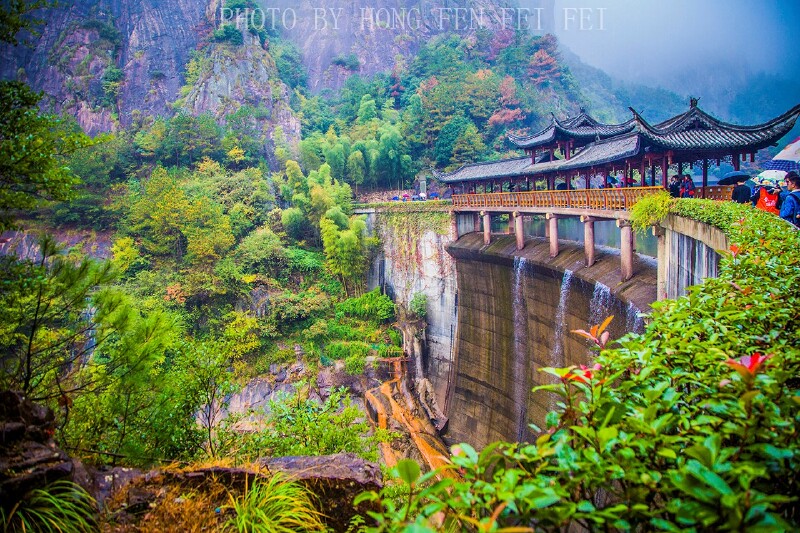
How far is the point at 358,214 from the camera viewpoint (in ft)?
76.5

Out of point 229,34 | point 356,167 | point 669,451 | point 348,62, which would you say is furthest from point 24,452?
point 348,62

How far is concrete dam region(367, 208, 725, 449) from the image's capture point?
9.41 m

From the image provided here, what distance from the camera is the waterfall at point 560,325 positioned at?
1234cm

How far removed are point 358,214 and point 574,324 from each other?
13770 millimetres

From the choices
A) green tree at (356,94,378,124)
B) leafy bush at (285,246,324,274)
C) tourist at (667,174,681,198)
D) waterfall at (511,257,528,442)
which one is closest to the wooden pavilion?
tourist at (667,174,681,198)

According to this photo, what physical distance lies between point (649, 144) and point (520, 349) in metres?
6.78

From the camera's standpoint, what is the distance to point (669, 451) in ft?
4.99

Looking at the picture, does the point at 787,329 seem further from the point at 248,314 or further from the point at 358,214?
the point at 358,214

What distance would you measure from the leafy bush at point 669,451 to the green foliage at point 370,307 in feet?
59.2

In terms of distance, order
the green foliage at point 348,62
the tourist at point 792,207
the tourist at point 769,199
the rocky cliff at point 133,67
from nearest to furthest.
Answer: the tourist at point 792,207
the tourist at point 769,199
the rocky cliff at point 133,67
the green foliage at point 348,62

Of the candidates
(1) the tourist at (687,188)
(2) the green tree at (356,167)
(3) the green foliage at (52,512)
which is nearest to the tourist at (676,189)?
(1) the tourist at (687,188)

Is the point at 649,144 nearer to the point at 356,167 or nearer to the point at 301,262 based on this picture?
the point at 301,262

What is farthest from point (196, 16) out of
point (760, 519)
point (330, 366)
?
point (760, 519)

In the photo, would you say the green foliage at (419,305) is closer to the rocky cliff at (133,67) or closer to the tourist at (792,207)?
the tourist at (792,207)
